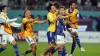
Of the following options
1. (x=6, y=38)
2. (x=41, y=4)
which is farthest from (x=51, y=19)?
(x=41, y=4)

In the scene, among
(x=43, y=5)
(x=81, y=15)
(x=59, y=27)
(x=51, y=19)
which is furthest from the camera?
(x=43, y=5)

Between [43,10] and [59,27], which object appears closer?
[59,27]

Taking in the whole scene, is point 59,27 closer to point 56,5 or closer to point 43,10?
point 56,5

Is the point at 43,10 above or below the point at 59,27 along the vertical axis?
below

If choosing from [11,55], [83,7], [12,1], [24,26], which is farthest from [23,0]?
[24,26]

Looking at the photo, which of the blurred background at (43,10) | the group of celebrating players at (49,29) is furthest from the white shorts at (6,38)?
the blurred background at (43,10)

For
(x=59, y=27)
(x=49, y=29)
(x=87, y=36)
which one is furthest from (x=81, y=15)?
(x=59, y=27)

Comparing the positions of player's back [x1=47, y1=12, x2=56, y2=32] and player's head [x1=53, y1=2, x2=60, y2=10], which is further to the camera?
player's back [x1=47, y1=12, x2=56, y2=32]

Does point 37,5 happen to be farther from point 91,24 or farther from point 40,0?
point 91,24

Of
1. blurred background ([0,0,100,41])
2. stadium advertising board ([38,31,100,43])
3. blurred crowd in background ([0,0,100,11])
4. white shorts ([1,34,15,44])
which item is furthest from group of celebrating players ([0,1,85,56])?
blurred crowd in background ([0,0,100,11])

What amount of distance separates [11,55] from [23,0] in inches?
621

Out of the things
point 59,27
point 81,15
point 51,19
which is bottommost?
point 81,15

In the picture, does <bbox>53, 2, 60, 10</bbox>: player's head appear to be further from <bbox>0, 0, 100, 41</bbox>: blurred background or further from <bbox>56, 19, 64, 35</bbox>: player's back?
<bbox>0, 0, 100, 41</bbox>: blurred background

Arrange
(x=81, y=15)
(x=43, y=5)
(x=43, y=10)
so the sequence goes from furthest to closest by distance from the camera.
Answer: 1. (x=43, y=5)
2. (x=43, y=10)
3. (x=81, y=15)
